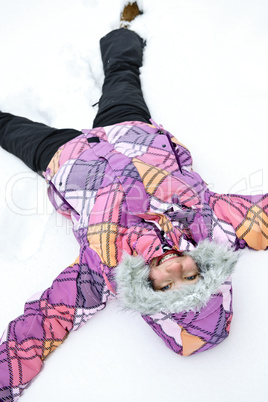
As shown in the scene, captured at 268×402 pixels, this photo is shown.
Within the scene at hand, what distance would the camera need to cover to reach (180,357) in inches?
38.8

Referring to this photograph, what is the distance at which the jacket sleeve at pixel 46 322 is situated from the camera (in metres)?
0.92

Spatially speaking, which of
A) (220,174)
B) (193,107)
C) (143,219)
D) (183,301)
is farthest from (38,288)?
(193,107)

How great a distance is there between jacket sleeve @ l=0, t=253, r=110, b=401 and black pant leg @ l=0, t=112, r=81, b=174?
484 millimetres

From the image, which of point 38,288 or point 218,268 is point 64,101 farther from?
point 218,268

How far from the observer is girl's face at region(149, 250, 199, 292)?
84cm

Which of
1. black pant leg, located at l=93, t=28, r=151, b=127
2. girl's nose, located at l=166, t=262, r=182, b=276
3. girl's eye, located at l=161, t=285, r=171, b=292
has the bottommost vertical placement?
girl's eye, located at l=161, t=285, r=171, b=292

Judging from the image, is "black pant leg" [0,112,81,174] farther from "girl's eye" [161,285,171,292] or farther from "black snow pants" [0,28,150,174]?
"girl's eye" [161,285,171,292]

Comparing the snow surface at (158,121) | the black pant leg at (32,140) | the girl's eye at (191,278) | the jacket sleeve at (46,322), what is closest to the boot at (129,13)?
the snow surface at (158,121)

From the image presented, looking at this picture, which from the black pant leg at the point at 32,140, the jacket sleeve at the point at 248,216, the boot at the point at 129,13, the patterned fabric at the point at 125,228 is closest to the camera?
the patterned fabric at the point at 125,228

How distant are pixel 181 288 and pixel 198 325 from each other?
5.2 inches

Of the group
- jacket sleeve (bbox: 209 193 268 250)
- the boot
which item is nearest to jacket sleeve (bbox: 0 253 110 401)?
jacket sleeve (bbox: 209 193 268 250)

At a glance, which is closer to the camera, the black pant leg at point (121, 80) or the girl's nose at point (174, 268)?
the girl's nose at point (174, 268)

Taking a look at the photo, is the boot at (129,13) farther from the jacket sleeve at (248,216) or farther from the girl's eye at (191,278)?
the girl's eye at (191,278)

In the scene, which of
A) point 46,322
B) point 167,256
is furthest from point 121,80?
point 46,322
